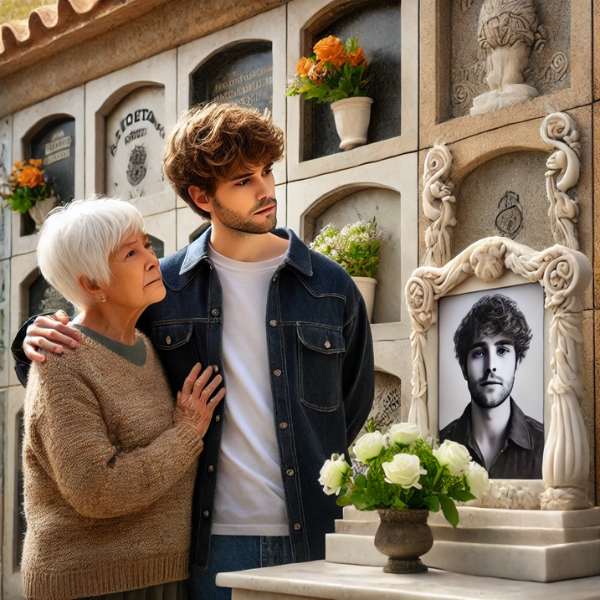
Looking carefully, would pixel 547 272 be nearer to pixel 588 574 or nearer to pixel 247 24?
pixel 588 574

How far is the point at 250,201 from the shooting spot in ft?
7.98

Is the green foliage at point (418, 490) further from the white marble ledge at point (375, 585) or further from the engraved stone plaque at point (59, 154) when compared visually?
the engraved stone plaque at point (59, 154)

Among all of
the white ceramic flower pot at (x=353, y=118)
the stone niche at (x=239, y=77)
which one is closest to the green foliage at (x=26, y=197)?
the stone niche at (x=239, y=77)

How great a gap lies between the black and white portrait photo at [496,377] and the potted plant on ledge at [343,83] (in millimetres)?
1239

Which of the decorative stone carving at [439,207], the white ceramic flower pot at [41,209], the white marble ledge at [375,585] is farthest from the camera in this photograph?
the white ceramic flower pot at [41,209]

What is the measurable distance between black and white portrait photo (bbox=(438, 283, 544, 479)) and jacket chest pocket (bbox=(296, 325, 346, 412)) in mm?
953

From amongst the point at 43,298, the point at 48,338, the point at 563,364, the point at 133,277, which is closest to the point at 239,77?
the point at 43,298

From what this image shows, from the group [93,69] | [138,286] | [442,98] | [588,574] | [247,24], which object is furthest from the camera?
[93,69]

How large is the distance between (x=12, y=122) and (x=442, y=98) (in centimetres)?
385

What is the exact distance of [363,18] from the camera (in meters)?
4.61

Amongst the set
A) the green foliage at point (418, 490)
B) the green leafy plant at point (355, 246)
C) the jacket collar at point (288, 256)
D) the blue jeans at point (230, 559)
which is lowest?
the blue jeans at point (230, 559)

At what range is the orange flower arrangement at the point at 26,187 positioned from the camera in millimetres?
6395

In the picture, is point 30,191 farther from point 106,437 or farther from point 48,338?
point 106,437

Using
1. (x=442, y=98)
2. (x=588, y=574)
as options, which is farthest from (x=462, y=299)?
(x=588, y=574)
